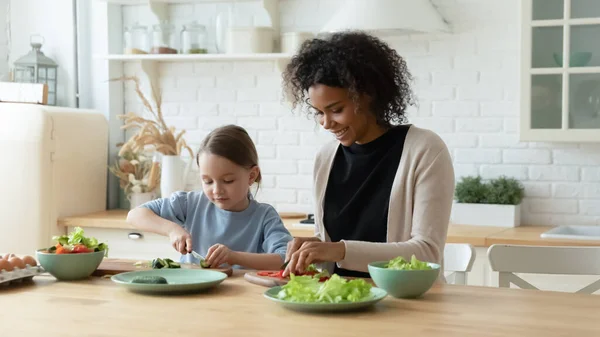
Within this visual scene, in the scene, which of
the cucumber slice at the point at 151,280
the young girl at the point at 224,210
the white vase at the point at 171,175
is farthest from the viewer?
the white vase at the point at 171,175

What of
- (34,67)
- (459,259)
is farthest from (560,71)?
(34,67)

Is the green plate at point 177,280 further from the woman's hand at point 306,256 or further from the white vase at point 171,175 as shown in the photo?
the white vase at point 171,175

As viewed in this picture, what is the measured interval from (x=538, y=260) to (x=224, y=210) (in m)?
0.95

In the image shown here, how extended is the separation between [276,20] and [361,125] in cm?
205

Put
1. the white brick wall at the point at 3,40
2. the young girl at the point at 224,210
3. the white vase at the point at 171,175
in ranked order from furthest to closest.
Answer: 1. the white brick wall at the point at 3,40
2. the white vase at the point at 171,175
3. the young girl at the point at 224,210

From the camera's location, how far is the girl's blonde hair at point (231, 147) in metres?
2.62

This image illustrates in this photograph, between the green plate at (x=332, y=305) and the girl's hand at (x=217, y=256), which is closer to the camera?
the green plate at (x=332, y=305)

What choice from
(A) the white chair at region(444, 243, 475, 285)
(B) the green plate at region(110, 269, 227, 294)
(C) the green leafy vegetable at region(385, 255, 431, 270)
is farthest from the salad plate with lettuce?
(A) the white chair at region(444, 243, 475, 285)

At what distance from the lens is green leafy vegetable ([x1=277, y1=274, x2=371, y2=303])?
1.78 m

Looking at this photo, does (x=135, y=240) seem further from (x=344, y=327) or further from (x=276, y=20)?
(x=344, y=327)

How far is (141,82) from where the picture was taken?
15.8 ft

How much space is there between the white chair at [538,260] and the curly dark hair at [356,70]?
1.63ft

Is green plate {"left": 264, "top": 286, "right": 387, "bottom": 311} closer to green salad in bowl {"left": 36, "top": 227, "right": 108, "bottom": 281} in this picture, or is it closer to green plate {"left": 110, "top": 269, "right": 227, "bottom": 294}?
green plate {"left": 110, "top": 269, "right": 227, "bottom": 294}

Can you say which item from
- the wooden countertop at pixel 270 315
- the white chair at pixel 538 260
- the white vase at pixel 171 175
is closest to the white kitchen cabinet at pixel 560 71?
the white chair at pixel 538 260
